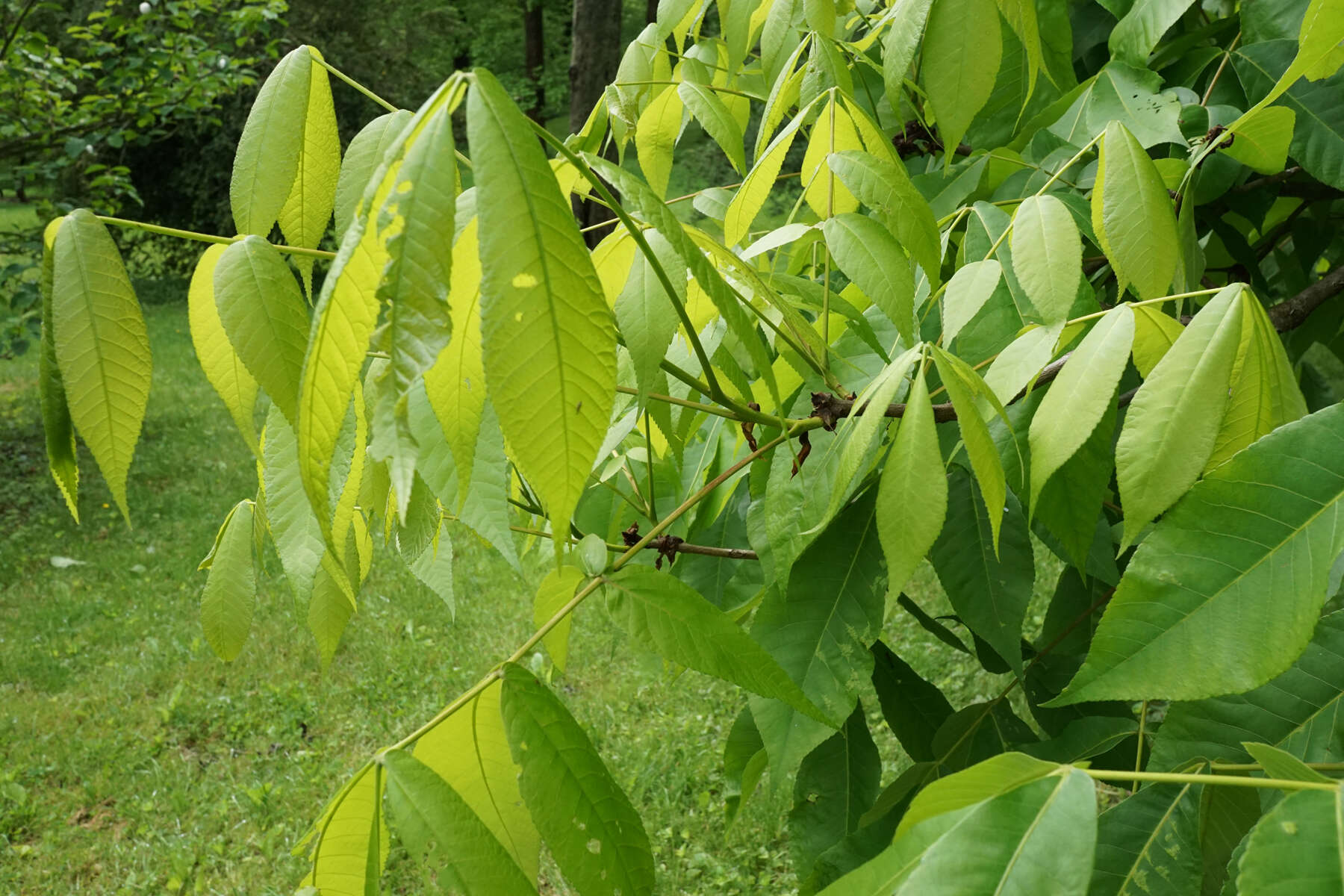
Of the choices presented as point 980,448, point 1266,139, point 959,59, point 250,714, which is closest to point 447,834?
point 980,448

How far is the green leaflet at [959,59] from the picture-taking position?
894 millimetres

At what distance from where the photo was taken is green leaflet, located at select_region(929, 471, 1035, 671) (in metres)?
0.96

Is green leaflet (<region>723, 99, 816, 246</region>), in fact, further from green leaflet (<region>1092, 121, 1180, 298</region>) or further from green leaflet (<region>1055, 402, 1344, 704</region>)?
green leaflet (<region>1055, 402, 1344, 704</region>)

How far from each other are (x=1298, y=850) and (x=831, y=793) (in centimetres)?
72

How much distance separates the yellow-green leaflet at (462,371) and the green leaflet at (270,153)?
197 millimetres

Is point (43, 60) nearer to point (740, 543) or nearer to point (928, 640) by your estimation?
point (928, 640)

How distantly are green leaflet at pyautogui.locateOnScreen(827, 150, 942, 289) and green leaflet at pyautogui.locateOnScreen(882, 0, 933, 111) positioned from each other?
0.10 m

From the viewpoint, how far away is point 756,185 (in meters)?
0.97

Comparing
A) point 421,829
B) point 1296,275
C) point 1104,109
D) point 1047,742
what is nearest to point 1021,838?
point 421,829

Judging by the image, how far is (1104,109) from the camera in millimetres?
1219

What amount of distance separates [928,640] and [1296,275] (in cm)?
281

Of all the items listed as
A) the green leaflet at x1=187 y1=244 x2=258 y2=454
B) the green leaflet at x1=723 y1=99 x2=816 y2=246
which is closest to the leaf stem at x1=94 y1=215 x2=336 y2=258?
the green leaflet at x1=187 y1=244 x2=258 y2=454

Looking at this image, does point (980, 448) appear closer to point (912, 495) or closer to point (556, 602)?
point (912, 495)

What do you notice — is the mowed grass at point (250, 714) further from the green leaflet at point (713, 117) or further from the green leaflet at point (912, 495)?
the green leaflet at point (912, 495)
